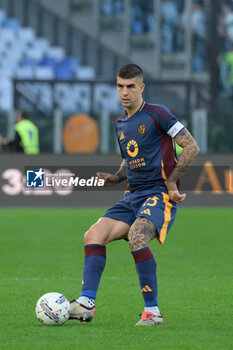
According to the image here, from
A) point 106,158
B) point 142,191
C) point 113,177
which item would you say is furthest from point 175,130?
point 106,158

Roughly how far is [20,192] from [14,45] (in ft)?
29.8

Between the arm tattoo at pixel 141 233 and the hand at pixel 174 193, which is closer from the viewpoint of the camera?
the arm tattoo at pixel 141 233

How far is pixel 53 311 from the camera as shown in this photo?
5797 millimetres

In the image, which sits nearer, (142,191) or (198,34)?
(142,191)

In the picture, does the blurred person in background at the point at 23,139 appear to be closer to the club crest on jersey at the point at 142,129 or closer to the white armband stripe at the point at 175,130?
the club crest on jersey at the point at 142,129

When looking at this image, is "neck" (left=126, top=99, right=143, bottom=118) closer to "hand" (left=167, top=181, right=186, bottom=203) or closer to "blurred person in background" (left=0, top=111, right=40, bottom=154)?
"hand" (left=167, top=181, right=186, bottom=203)

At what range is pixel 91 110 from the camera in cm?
1966

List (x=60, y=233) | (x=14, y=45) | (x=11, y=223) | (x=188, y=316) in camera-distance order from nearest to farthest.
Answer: (x=188, y=316)
(x=60, y=233)
(x=11, y=223)
(x=14, y=45)

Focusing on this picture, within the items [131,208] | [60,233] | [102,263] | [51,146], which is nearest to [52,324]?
[102,263]

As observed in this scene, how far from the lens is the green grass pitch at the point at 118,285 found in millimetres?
5305

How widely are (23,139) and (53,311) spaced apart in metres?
12.2

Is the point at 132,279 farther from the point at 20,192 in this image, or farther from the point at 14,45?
the point at 14,45

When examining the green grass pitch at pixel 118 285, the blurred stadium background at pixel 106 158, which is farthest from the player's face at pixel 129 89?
the green grass pitch at pixel 118 285

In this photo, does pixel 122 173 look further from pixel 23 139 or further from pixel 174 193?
pixel 23 139
